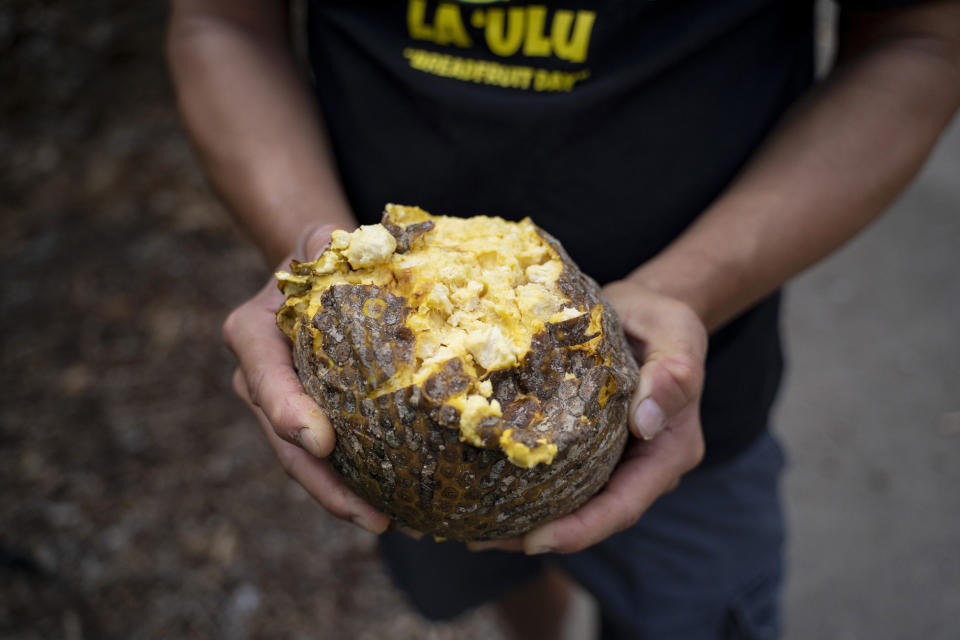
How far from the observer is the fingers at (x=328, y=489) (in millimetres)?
1302

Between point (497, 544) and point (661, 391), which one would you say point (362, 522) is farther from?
point (661, 391)

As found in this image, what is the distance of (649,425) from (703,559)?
0.88 meters

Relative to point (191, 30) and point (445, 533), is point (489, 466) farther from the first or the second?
point (191, 30)

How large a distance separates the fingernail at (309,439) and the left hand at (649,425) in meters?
0.41

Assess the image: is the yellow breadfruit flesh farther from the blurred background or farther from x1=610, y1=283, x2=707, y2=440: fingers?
the blurred background

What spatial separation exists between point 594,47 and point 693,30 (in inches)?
7.9

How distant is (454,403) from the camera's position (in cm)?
112

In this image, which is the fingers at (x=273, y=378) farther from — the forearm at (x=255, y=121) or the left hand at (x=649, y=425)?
the left hand at (x=649, y=425)

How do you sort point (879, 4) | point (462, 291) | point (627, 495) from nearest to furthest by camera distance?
point (462, 291), point (627, 495), point (879, 4)

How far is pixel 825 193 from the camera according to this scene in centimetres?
158

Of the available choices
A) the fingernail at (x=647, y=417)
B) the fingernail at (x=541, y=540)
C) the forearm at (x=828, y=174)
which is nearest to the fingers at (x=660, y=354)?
the fingernail at (x=647, y=417)

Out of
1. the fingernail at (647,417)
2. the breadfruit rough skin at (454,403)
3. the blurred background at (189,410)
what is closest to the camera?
the breadfruit rough skin at (454,403)

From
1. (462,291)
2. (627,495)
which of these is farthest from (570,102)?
(627,495)

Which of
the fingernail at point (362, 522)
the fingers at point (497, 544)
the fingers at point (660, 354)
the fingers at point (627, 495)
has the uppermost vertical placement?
the fingers at point (660, 354)
